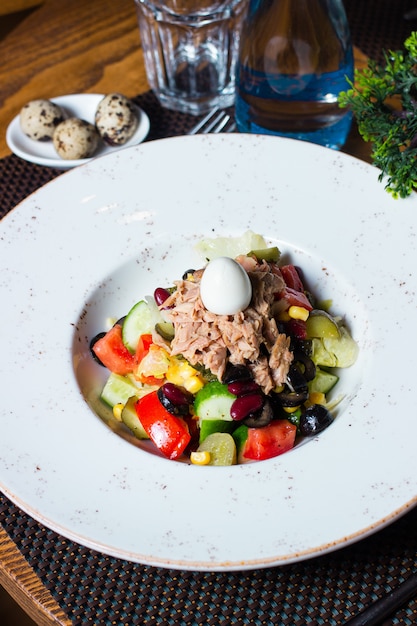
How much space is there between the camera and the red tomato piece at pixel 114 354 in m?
2.55

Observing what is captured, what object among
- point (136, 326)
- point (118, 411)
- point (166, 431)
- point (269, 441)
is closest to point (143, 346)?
point (136, 326)

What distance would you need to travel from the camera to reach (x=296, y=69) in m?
3.09

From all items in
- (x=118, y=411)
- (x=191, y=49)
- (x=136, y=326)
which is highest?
(x=191, y=49)

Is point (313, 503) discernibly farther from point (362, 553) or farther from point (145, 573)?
point (145, 573)

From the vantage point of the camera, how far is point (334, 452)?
80.7 inches

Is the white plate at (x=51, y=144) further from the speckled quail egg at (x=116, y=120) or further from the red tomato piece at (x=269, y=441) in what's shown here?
the red tomato piece at (x=269, y=441)

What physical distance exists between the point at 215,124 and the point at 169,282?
102cm

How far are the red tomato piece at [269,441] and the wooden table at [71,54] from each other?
5.36 ft

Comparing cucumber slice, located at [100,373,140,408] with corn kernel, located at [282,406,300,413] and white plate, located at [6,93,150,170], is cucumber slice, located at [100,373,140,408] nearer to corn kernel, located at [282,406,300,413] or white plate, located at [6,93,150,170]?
corn kernel, located at [282,406,300,413]

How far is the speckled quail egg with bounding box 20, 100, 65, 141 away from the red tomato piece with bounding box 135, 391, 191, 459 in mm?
1703

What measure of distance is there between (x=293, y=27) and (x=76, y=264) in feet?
4.40

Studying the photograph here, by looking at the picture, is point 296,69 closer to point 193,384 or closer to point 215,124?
point 215,124

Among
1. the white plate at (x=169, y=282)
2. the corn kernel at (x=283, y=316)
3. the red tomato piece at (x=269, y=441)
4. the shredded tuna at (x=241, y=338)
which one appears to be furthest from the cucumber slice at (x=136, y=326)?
the red tomato piece at (x=269, y=441)

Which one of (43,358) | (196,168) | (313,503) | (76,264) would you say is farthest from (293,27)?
(313,503)
